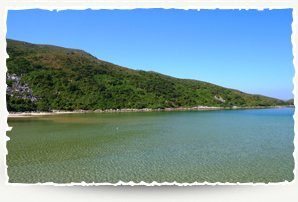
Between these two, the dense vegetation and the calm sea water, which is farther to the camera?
the dense vegetation

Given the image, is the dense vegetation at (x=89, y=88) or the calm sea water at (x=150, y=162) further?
the dense vegetation at (x=89, y=88)

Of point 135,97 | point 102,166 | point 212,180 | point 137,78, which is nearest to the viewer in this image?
point 212,180

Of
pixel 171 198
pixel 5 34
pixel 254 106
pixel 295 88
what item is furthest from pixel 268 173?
pixel 254 106

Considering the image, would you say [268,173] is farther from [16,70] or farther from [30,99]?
[16,70]

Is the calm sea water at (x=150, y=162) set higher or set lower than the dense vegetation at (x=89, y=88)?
lower

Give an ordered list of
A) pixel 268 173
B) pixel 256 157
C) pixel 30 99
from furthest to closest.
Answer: pixel 30 99, pixel 256 157, pixel 268 173

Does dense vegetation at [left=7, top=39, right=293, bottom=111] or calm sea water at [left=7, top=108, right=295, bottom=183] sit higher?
dense vegetation at [left=7, top=39, right=293, bottom=111]

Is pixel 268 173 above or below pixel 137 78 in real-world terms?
below

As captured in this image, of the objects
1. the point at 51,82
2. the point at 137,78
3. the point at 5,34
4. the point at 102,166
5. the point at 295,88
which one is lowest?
the point at 102,166
